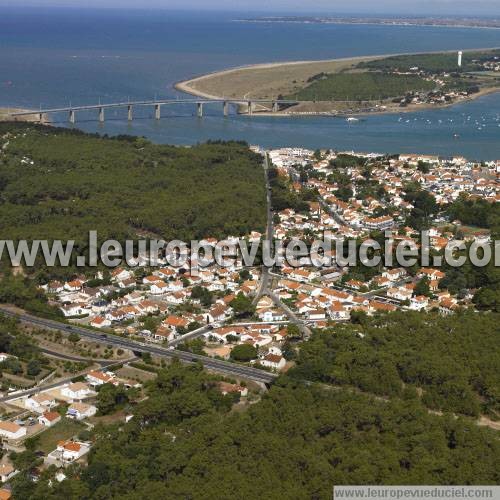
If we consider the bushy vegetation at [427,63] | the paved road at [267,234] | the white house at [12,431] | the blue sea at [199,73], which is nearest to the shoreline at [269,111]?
the blue sea at [199,73]

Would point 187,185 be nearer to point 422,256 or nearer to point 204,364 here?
point 422,256

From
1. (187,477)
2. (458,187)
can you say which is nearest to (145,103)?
(458,187)

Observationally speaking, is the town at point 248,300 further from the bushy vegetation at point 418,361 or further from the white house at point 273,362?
the bushy vegetation at point 418,361

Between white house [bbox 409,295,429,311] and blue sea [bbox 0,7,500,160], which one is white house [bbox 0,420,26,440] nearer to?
white house [bbox 409,295,429,311]

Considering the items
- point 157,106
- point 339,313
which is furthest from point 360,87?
point 339,313

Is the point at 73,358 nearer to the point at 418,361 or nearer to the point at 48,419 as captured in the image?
the point at 48,419

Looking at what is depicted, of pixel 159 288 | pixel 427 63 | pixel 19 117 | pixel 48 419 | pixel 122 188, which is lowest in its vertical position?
pixel 48 419
